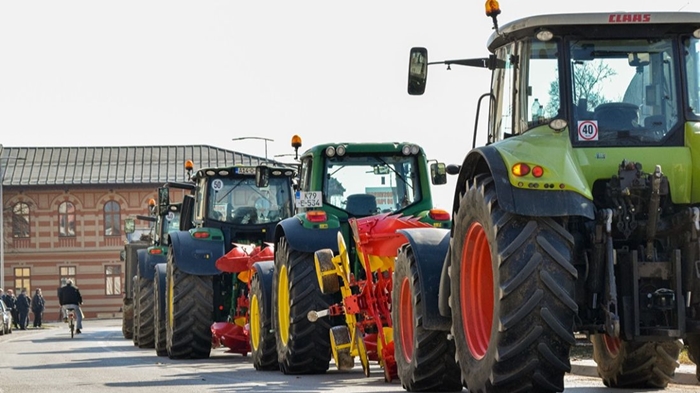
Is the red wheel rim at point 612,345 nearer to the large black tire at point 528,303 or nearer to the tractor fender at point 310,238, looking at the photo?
the large black tire at point 528,303

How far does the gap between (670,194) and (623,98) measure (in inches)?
31.2

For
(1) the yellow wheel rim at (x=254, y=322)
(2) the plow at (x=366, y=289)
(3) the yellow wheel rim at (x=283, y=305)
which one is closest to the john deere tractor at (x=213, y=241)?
(1) the yellow wheel rim at (x=254, y=322)

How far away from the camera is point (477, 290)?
10.3m

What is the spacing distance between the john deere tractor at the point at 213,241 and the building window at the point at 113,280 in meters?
60.2

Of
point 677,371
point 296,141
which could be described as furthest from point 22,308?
point 677,371

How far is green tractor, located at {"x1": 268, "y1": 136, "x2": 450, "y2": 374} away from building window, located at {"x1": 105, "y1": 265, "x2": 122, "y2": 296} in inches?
2641

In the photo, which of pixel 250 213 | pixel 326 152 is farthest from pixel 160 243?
pixel 326 152

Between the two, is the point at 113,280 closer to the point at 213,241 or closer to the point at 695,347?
the point at 213,241

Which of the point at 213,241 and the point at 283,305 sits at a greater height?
the point at 213,241

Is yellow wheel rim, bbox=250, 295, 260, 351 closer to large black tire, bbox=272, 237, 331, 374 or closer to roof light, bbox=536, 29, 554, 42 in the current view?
large black tire, bbox=272, 237, 331, 374

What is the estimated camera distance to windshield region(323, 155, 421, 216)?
17.7m

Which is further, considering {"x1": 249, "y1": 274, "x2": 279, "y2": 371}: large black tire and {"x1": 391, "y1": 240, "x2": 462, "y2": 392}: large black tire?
{"x1": 249, "y1": 274, "x2": 279, "y2": 371}: large black tire

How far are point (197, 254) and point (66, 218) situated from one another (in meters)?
64.3

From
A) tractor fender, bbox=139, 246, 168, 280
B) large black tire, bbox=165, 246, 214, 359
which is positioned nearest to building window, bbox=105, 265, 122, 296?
tractor fender, bbox=139, 246, 168, 280
